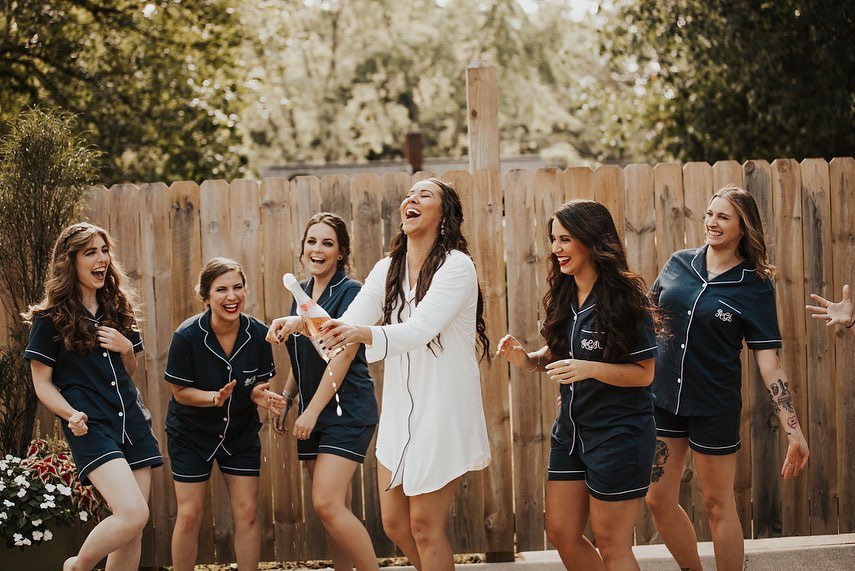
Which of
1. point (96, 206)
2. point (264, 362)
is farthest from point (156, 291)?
point (264, 362)

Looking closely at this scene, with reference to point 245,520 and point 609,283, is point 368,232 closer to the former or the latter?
point 245,520

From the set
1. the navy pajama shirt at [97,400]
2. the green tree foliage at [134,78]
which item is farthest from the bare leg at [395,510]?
the green tree foliage at [134,78]

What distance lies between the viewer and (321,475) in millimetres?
4328

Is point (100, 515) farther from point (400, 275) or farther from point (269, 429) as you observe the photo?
point (400, 275)

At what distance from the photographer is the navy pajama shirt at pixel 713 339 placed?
4219mm

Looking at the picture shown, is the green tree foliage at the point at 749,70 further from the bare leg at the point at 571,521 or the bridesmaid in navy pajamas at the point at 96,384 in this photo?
the bridesmaid in navy pajamas at the point at 96,384

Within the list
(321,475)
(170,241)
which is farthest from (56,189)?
(321,475)

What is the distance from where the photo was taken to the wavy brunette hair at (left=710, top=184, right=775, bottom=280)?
13.8 feet

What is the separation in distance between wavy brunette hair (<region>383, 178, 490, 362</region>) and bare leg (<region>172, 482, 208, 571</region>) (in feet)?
4.83

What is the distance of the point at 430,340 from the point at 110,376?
1.72 meters

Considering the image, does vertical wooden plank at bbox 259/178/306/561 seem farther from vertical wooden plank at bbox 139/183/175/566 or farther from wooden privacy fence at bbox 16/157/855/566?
vertical wooden plank at bbox 139/183/175/566

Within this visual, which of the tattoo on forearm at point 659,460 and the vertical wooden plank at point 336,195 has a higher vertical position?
the vertical wooden plank at point 336,195

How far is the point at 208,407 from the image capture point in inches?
176

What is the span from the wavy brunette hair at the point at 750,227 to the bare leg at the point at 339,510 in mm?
2171
